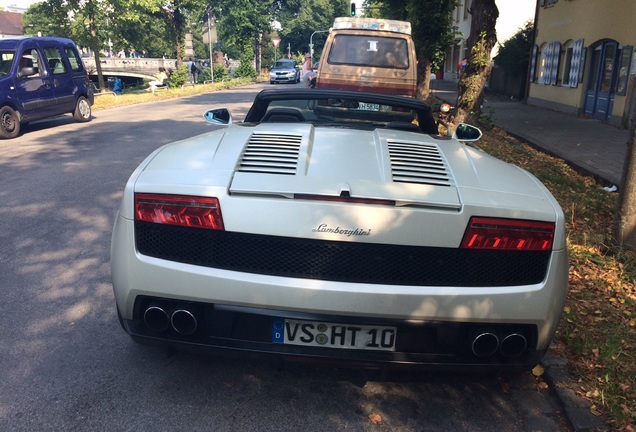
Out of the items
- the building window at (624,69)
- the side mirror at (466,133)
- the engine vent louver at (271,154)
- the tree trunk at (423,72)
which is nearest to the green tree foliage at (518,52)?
the tree trunk at (423,72)

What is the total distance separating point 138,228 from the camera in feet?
8.53

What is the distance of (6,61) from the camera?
13.2 metres

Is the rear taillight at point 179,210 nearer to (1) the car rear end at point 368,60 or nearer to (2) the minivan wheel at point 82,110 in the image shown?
(1) the car rear end at point 368,60

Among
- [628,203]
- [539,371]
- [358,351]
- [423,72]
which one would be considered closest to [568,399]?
[539,371]

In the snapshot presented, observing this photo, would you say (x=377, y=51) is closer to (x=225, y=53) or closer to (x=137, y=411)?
(x=137, y=411)

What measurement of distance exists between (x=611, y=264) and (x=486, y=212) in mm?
3071

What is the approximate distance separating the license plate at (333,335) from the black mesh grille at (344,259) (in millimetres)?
223

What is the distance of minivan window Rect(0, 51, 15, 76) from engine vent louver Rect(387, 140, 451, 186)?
12.9m

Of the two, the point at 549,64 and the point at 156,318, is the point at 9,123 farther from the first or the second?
the point at 549,64

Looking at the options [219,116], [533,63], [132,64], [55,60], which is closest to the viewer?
[219,116]

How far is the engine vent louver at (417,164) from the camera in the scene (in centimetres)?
271

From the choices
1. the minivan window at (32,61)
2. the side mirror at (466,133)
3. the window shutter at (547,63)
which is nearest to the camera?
the side mirror at (466,133)

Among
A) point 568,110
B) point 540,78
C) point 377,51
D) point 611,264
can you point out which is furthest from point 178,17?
point 611,264

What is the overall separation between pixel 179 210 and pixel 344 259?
0.78 metres
